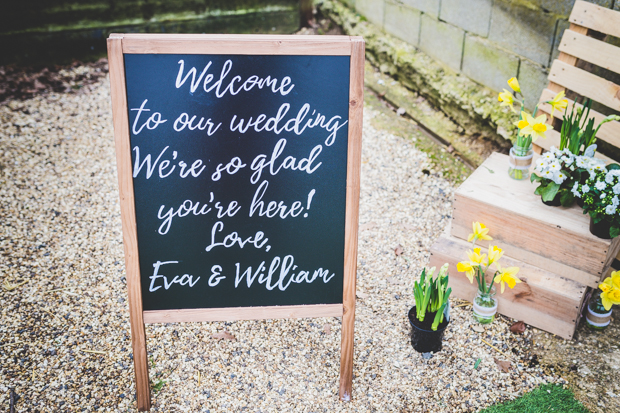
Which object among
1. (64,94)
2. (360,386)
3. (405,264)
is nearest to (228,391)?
(360,386)

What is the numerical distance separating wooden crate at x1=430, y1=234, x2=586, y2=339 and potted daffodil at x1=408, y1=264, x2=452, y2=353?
44 centimetres

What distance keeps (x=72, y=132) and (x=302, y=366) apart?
3.56 metres

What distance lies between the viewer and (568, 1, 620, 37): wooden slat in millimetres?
3104

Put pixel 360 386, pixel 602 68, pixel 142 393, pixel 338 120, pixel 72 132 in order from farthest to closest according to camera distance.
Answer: pixel 72 132, pixel 602 68, pixel 360 386, pixel 142 393, pixel 338 120

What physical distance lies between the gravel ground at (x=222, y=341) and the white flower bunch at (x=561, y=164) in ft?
2.97

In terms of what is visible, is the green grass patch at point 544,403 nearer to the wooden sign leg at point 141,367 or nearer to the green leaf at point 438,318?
the green leaf at point 438,318

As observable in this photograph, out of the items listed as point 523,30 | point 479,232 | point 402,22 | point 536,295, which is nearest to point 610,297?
point 536,295

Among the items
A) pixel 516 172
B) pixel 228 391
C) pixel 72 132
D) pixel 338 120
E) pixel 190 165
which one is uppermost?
pixel 338 120

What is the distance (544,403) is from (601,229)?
927 millimetres

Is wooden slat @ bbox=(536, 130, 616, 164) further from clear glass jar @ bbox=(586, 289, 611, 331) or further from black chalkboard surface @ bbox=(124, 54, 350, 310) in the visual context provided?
black chalkboard surface @ bbox=(124, 54, 350, 310)

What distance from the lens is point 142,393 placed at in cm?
248

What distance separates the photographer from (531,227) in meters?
2.88

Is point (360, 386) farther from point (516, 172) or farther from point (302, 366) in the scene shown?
point (516, 172)

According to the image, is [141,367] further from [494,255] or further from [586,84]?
[586,84]
